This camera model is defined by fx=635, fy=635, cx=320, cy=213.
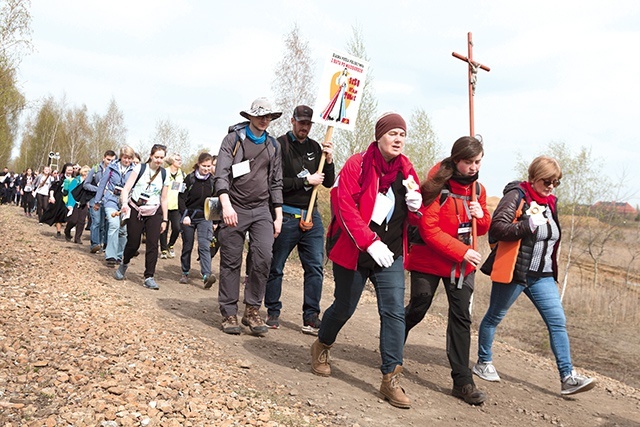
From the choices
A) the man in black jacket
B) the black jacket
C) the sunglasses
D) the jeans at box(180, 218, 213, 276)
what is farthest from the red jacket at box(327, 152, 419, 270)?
the jeans at box(180, 218, 213, 276)

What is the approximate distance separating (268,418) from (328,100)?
4070mm

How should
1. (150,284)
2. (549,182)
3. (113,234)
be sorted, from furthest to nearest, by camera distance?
(113,234) → (150,284) → (549,182)

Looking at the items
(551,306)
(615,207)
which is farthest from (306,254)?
(615,207)

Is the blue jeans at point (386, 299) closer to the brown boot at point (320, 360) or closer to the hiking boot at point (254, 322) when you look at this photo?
the brown boot at point (320, 360)

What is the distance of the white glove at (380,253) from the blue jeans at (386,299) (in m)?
0.23

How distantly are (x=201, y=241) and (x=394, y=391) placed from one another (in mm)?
5776

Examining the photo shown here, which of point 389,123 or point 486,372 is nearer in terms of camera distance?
point 389,123

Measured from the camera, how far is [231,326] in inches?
254

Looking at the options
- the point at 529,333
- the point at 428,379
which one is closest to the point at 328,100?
the point at 428,379

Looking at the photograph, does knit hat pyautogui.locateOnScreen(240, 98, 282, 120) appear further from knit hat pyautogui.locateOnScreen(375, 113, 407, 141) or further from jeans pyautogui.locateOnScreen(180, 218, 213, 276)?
jeans pyautogui.locateOnScreen(180, 218, 213, 276)

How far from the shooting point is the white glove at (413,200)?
4898 mm

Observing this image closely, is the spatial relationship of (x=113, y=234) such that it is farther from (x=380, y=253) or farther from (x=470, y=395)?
(x=470, y=395)

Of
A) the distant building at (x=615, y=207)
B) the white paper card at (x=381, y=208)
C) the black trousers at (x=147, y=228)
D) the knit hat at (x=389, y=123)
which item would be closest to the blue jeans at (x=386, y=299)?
the white paper card at (x=381, y=208)

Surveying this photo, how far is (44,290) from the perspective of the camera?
7.32m
